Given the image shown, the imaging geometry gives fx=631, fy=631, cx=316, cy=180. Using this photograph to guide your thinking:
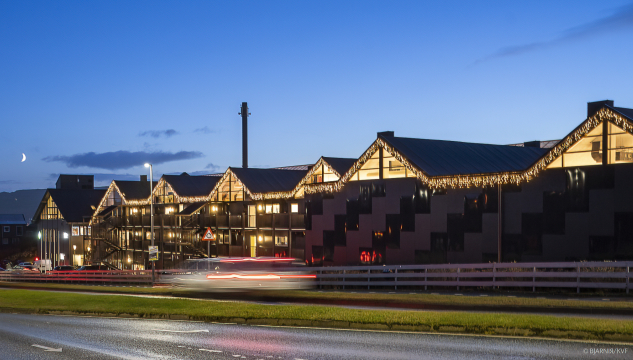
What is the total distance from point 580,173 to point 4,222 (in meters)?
103

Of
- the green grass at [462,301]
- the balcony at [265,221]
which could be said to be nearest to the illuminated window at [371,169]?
the green grass at [462,301]

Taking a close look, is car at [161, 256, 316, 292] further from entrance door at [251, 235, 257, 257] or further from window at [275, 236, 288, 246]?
entrance door at [251, 235, 257, 257]

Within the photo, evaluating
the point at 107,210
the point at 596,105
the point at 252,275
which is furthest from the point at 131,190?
the point at 596,105

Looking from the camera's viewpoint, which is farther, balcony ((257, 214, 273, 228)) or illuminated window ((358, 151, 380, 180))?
balcony ((257, 214, 273, 228))

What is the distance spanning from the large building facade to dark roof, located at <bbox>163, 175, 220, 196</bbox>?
290cm

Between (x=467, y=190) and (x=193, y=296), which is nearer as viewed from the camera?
(x=193, y=296)

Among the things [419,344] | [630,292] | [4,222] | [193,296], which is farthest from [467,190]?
[4,222]

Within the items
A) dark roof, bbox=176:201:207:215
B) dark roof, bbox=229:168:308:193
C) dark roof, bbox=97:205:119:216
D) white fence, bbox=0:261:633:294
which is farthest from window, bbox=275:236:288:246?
dark roof, bbox=97:205:119:216

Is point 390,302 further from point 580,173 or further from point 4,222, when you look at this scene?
point 4,222

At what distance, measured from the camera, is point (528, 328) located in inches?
542

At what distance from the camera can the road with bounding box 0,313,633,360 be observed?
12.0 m

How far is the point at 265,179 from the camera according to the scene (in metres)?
55.0

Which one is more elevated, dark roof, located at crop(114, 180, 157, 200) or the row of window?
dark roof, located at crop(114, 180, 157, 200)

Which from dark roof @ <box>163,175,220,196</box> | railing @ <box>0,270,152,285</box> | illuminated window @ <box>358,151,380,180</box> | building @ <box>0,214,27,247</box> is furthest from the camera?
building @ <box>0,214,27,247</box>
